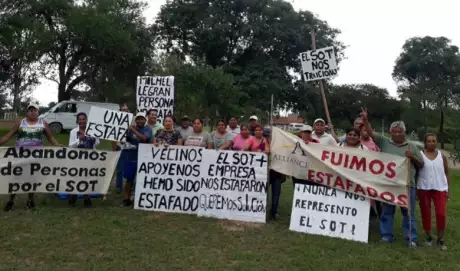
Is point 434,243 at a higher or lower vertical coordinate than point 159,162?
lower

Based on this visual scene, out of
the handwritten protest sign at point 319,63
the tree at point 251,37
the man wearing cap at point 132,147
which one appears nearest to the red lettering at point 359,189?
the handwritten protest sign at point 319,63

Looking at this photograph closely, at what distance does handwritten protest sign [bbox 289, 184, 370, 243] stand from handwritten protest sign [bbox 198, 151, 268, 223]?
0.66 metres

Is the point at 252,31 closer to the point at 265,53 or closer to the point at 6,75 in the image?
the point at 265,53

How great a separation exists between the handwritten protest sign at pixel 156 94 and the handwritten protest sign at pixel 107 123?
7.99 ft

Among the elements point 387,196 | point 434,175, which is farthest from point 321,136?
point 434,175

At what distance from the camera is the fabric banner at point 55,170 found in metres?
7.76

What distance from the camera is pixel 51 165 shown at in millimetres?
8023

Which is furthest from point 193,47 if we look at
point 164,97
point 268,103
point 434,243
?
point 434,243

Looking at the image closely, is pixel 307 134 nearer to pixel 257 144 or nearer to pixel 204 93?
pixel 257 144

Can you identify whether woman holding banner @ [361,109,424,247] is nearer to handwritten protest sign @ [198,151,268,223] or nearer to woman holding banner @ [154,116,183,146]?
handwritten protest sign @ [198,151,268,223]

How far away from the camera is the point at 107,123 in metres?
8.45

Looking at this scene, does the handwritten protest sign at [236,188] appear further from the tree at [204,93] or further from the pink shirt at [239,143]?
the tree at [204,93]

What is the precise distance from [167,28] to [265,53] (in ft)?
31.7

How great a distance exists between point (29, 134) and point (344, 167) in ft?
17.6
